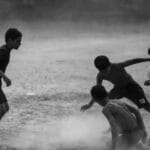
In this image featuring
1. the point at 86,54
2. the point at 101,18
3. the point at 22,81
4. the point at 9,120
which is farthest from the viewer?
the point at 101,18

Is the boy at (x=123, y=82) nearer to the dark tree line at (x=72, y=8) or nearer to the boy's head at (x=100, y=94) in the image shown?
the boy's head at (x=100, y=94)

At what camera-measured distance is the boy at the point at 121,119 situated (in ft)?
17.4

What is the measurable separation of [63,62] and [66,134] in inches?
258

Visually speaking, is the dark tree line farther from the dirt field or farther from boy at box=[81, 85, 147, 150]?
boy at box=[81, 85, 147, 150]

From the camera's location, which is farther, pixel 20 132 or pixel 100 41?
pixel 100 41

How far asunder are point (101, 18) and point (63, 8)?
6.61 ft

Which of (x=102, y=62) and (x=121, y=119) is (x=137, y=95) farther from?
(x=121, y=119)

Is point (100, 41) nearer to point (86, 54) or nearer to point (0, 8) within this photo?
point (86, 54)

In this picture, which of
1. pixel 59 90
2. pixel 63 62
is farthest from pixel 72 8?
pixel 59 90

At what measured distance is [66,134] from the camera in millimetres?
6723

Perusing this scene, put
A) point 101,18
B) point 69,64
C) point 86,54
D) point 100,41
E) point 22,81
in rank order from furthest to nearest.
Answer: point 101,18
point 100,41
point 86,54
point 69,64
point 22,81

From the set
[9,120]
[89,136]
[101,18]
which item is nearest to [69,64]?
[9,120]

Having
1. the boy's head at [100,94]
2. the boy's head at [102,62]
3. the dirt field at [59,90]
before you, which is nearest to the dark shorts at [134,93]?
the dirt field at [59,90]

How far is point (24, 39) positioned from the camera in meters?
19.2
